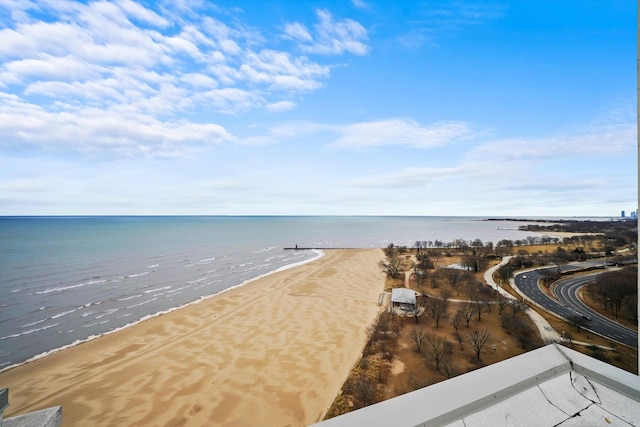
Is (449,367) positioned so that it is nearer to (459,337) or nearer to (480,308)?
(459,337)

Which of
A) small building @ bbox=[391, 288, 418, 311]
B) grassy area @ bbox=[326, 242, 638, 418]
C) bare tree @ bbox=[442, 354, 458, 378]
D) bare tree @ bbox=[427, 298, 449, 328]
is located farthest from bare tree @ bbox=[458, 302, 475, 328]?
bare tree @ bbox=[442, 354, 458, 378]

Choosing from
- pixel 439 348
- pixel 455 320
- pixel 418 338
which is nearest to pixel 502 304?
pixel 455 320

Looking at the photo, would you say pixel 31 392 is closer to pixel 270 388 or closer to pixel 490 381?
pixel 270 388

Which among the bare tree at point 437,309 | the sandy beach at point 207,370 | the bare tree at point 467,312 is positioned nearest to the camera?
the sandy beach at point 207,370

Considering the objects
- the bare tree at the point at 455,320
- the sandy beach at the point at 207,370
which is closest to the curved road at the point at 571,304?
the bare tree at the point at 455,320

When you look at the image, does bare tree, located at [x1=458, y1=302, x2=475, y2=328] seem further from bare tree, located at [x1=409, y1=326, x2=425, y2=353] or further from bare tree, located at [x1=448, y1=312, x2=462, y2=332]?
bare tree, located at [x1=409, y1=326, x2=425, y2=353]

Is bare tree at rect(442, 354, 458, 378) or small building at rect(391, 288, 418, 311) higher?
small building at rect(391, 288, 418, 311)

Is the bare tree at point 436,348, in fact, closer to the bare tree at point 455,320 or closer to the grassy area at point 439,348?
the grassy area at point 439,348

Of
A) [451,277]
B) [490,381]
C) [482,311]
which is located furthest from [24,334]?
[451,277]
